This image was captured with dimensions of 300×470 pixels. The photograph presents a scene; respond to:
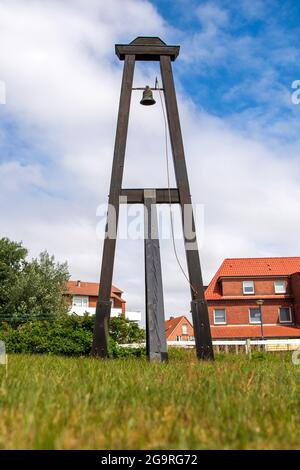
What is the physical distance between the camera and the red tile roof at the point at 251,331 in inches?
1471

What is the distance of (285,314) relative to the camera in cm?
4078

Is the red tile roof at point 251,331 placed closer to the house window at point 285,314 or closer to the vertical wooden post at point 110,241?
the house window at point 285,314

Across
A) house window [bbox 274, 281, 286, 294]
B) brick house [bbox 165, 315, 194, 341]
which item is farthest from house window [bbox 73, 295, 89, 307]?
house window [bbox 274, 281, 286, 294]

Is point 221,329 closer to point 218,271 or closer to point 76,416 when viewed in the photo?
point 218,271

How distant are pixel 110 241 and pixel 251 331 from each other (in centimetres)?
3316

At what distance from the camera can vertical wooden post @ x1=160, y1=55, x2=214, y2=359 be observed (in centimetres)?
818

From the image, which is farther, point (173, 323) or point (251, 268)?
point (173, 323)

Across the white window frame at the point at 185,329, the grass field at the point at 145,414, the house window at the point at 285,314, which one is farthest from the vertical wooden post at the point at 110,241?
the white window frame at the point at 185,329

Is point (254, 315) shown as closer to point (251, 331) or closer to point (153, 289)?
point (251, 331)

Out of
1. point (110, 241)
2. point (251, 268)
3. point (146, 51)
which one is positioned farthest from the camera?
point (251, 268)

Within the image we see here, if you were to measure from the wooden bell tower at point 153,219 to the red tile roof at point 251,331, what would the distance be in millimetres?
30462

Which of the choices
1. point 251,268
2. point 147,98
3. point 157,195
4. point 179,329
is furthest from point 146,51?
point 179,329

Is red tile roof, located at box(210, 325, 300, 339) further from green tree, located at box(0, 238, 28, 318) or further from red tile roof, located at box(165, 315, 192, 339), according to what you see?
red tile roof, located at box(165, 315, 192, 339)

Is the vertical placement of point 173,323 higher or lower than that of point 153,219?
higher
